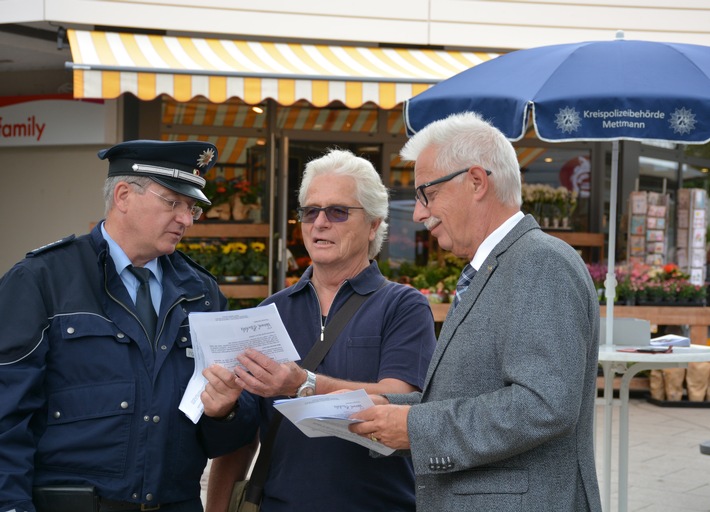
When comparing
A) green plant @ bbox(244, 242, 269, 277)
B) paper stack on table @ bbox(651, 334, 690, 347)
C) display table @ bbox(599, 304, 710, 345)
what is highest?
green plant @ bbox(244, 242, 269, 277)

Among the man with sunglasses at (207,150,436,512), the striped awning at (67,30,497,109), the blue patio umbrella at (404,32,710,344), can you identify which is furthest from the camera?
the striped awning at (67,30,497,109)

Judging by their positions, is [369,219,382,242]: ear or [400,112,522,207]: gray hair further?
[369,219,382,242]: ear

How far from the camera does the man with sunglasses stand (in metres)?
2.88

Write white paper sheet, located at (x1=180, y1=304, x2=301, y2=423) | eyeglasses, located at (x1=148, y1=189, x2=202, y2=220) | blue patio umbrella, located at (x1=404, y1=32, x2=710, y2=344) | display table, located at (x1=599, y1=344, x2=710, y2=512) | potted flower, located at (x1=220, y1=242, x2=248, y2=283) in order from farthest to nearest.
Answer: potted flower, located at (x1=220, y1=242, x2=248, y2=283) < blue patio umbrella, located at (x1=404, y1=32, x2=710, y2=344) < display table, located at (x1=599, y1=344, x2=710, y2=512) < eyeglasses, located at (x1=148, y1=189, x2=202, y2=220) < white paper sheet, located at (x1=180, y1=304, x2=301, y2=423)

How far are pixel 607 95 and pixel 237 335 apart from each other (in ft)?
10.1

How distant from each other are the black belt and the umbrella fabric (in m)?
3.15

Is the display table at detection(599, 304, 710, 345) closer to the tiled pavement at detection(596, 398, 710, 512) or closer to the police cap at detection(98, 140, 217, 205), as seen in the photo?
the tiled pavement at detection(596, 398, 710, 512)

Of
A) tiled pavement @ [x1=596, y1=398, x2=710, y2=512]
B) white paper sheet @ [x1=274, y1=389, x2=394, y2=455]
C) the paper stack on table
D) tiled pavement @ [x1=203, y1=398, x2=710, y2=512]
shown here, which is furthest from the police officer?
tiled pavement @ [x1=596, y1=398, x2=710, y2=512]

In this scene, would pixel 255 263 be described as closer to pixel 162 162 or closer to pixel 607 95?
pixel 607 95

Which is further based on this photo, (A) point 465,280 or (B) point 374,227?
(B) point 374,227

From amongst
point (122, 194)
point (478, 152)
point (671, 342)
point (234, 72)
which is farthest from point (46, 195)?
point (478, 152)

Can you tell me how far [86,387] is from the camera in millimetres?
2715

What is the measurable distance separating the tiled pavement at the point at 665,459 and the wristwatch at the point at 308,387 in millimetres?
4100

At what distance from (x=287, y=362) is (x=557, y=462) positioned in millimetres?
839
